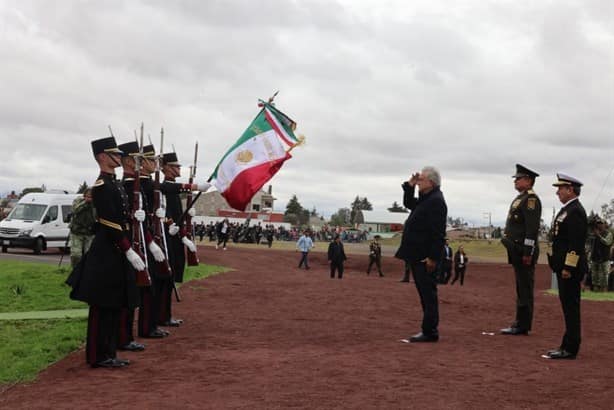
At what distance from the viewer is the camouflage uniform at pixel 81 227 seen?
1366 centimetres

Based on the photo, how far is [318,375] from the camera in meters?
5.96

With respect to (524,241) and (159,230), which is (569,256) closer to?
(524,241)

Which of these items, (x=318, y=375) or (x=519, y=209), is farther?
(x=519, y=209)

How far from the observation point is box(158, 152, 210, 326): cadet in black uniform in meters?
8.85

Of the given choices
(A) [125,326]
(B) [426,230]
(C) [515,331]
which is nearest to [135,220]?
(A) [125,326]

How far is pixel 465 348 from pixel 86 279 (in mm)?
4053

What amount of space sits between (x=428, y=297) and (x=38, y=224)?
21.5 meters

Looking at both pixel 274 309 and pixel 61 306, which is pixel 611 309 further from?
pixel 61 306

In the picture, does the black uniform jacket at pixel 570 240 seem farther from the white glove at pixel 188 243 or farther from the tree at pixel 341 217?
the tree at pixel 341 217

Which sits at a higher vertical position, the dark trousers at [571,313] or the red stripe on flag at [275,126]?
the red stripe on flag at [275,126]

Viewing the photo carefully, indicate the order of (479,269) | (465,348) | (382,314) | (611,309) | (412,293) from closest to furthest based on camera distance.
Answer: (465,348)
(382,314)
(611,309)
(412,293)
(479,269)

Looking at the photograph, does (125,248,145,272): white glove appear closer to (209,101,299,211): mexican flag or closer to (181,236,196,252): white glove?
(181,236,196,252): white glove

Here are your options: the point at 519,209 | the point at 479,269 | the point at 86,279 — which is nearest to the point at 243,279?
the point at 519,209

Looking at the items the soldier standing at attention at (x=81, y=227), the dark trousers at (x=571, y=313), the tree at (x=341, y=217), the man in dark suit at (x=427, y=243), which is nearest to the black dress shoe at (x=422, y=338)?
the man in dark suit at (x=427, y=243)
